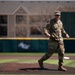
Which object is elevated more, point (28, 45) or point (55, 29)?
point (55, 29)

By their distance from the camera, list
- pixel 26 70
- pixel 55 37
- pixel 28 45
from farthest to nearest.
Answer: pixel 28 45, pixel 26 70, pixel 55 37

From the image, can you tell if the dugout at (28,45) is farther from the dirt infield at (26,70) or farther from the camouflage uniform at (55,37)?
the camouflage uniform at (55,37)

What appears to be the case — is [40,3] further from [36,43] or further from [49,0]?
[36,43]

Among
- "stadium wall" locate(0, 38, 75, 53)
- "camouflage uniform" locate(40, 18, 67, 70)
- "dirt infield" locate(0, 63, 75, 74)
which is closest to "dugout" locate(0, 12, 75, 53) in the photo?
"stadium wall" locate(0, 38, 75, 53)

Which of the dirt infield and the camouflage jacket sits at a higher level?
the camouflage jacket

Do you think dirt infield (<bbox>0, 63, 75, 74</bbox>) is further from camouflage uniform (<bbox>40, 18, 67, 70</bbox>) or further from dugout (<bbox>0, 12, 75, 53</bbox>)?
dugout (<bbox>0, 12, 75, 53</bbox>)

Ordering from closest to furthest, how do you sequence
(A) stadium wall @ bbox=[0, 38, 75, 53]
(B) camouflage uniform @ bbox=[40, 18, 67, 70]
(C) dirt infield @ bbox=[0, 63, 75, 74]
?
(C) dirt infield @ bbox=[0, 63, 75, 74]
(B) camouflage uniform @ bbox=[40, 18, 67, 70]
(A) stadium wall @ bbox=[0, 38, 75, 53]

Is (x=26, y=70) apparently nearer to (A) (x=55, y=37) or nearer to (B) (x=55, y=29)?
(A) (x=55, y=37)

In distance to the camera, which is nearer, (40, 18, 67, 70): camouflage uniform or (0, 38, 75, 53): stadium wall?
(40, 18, 67, 70): camouflage uniform

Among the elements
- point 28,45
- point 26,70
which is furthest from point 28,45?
point 26,70

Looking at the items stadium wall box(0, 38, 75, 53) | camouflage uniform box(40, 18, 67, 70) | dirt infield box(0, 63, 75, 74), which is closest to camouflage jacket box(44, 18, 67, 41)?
camouflage uniform box(40, 18, 67, 70)

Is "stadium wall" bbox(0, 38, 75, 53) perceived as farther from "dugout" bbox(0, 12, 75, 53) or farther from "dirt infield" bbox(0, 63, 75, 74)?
"dirt infield" bbox(0, 63, 75, 74)

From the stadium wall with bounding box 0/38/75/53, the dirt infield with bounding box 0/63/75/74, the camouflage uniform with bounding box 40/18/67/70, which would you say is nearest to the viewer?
the dirt infield with bounding box 0/63/75/74

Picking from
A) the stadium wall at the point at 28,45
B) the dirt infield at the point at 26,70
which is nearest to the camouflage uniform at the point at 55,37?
the dirt infield at the point at 26,70
